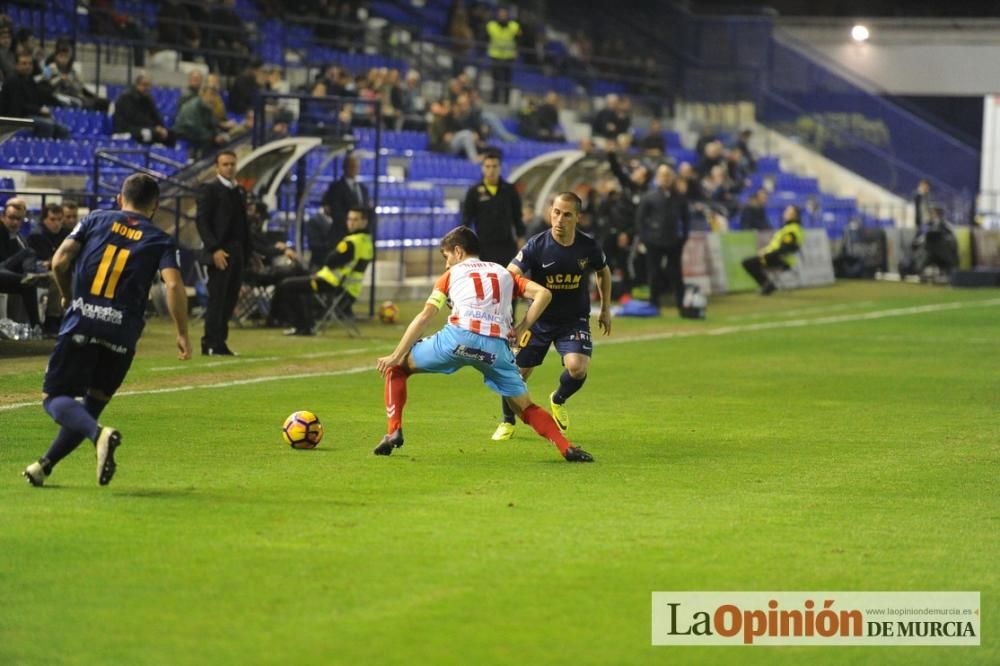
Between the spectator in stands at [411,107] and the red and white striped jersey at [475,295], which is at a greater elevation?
the spectator in stands at [411,107]

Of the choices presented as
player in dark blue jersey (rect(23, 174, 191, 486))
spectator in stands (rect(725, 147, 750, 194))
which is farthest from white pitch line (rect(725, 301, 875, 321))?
player in dark blue jersey (rect(23, 174, 191, 486))

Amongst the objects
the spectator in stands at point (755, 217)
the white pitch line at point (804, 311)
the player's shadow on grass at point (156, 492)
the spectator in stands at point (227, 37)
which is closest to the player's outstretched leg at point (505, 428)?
the player's shadow on grass at point (156, 492)

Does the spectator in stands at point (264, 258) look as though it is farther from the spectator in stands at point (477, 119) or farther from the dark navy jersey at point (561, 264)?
the spectator in stands at point (477, 119)

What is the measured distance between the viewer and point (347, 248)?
21344mm

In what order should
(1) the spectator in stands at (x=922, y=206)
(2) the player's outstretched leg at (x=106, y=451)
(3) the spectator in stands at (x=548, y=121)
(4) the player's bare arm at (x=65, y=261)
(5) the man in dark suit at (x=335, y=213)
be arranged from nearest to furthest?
1. (2) the player's outstretched leg at (x=106, y=451)
2. (4) the player's bare arm at (x=65, y=261)
3. (5) the man in dark suit at (x=335, y=213)
4. (3) the spectator in stands at (x=548, y=121)
5. (1) the spectator in stands at (x=922, y=206)

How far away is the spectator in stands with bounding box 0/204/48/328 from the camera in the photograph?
59.5ft

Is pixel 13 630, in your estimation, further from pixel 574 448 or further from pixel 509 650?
pixel 574 448

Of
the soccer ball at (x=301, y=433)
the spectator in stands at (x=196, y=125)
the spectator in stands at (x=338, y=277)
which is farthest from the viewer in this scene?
the spectator in stands at (x=196, y=125)

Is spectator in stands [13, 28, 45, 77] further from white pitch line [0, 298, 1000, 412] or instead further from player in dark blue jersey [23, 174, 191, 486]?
player in dark blue jersey [23, 174, 191, 486]

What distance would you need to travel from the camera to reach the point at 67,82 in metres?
26.3

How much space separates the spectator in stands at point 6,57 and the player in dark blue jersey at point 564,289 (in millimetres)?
13169

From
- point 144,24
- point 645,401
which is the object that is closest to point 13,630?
point 645,401

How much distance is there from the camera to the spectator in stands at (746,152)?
4353 centimetres

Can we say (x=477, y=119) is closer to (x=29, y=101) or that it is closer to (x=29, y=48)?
(x=29, y=48)
